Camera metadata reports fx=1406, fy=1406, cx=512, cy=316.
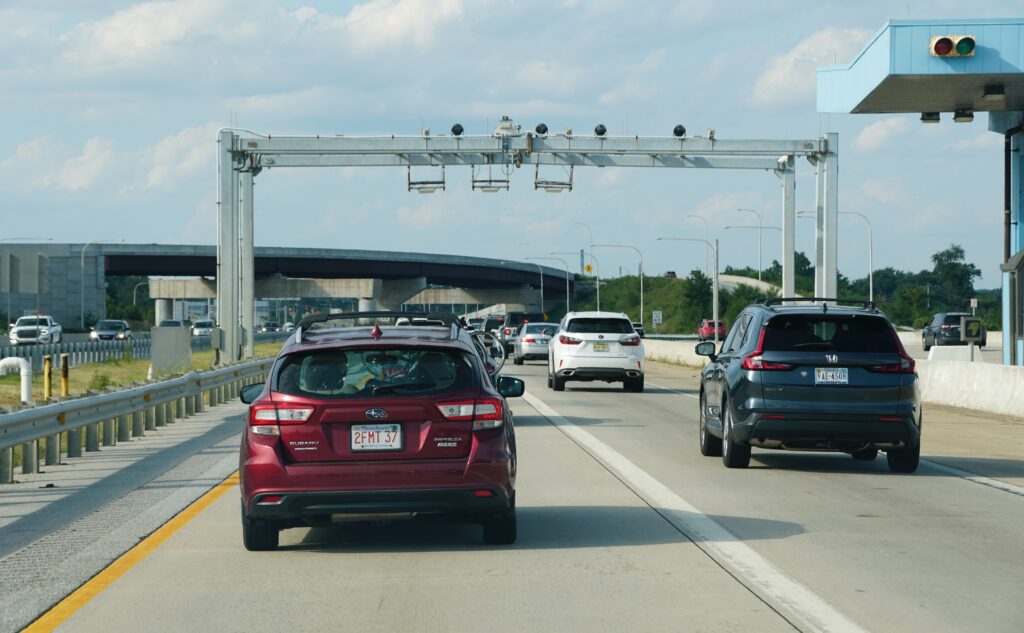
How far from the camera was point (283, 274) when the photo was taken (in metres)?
107

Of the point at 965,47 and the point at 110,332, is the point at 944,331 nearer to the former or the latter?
the point at 965,47

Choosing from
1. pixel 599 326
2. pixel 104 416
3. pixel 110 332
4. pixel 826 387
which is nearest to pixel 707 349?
pixel 826 387

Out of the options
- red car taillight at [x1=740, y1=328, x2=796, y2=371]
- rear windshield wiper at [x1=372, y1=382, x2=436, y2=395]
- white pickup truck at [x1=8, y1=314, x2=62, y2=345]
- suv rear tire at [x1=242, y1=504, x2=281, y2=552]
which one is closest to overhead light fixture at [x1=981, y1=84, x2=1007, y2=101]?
red car taillight at [x1=740, y1=328, x2=796, y2=371]

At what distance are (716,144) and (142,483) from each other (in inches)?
1173

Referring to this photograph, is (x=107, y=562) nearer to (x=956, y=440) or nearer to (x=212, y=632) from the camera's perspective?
(x=212, y=632)

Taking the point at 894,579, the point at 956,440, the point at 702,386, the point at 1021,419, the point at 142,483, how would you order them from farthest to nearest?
the point at 1021,419 < the point at 956,440 < the point at 702,386 < the point at 142,483 < the point at 894,579

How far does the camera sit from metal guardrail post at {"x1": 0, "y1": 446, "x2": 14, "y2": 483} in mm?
13766

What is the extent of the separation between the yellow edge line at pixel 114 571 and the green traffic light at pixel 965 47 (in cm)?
2025

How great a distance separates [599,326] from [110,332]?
52134 mm

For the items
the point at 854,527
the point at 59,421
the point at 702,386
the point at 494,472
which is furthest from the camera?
the point at 702,386

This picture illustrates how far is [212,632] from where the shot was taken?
6996mm

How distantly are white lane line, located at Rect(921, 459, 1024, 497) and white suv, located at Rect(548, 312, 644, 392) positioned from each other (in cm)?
1480

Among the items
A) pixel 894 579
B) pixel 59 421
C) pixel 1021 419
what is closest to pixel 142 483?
pixel 59 421

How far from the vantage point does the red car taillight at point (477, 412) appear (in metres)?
9.02
